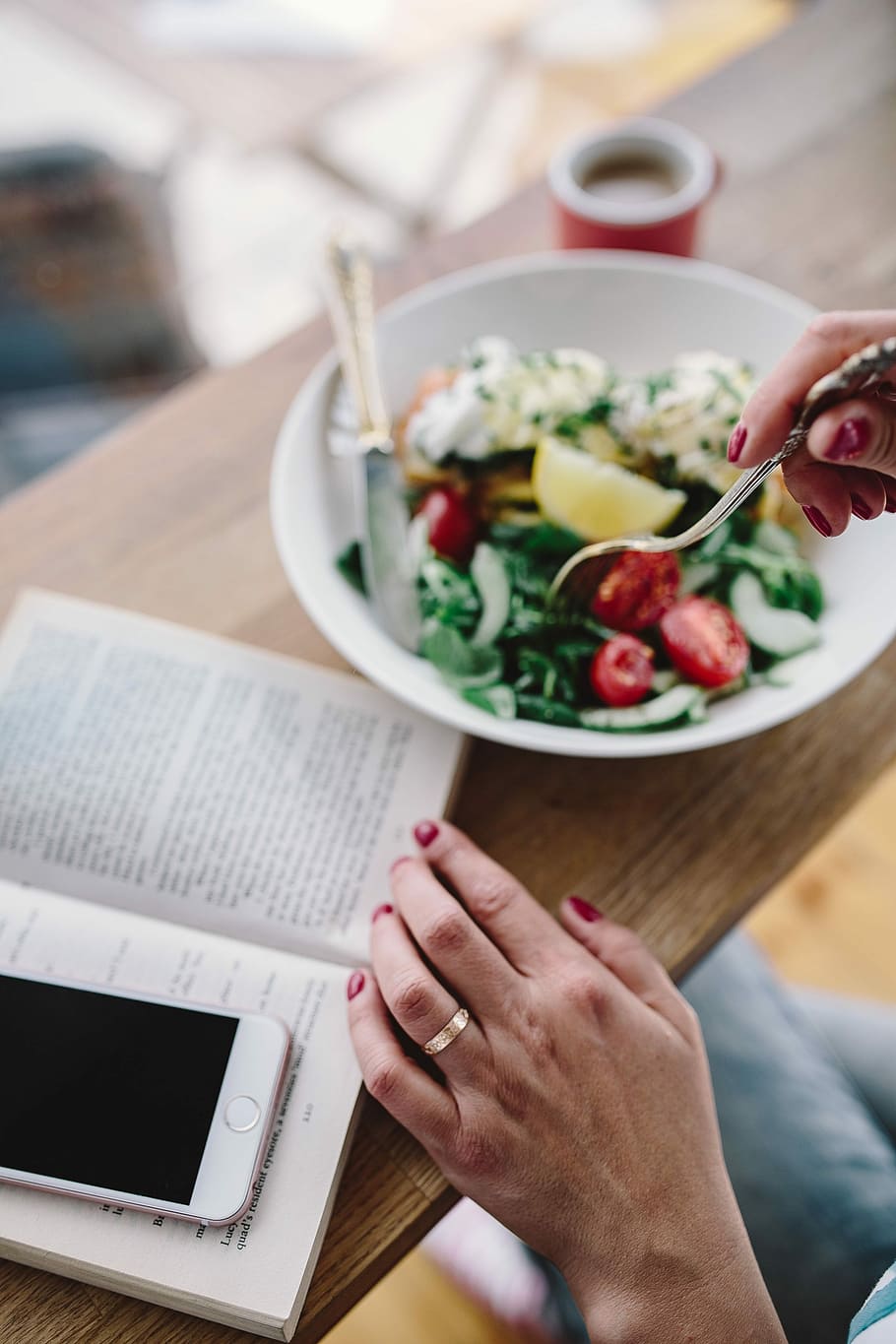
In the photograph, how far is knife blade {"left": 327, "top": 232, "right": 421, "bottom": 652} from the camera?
792 millimetres

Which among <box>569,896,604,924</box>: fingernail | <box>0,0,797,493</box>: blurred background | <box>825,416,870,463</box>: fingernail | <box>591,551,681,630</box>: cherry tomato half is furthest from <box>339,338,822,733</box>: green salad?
<box>0,0,797,493</box>: blurred background

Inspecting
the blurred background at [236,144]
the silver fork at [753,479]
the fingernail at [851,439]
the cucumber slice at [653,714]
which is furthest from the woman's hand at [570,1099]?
the blurred background at [236,144]

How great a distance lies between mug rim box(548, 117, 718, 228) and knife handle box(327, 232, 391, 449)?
242 mm

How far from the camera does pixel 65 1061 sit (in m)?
0.60

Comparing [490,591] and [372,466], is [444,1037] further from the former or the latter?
[372,466]

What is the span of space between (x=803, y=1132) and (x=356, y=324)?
0.73 metres

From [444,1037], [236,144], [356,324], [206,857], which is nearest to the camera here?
[444,1037]

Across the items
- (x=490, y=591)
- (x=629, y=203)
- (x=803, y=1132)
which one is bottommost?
(x=803, y=1132)

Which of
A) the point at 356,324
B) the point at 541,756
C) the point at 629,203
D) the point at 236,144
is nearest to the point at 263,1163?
the point at 541,756

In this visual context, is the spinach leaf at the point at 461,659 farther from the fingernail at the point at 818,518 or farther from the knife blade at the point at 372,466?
the fingernail at the point at 818,518

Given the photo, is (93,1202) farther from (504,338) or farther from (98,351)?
(98,351)

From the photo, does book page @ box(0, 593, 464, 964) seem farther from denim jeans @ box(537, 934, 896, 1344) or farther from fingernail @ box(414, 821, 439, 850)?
denim jeans @ box(537, 934, 896, 1344)

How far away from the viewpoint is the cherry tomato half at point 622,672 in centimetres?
74

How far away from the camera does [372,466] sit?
0.82 metres
